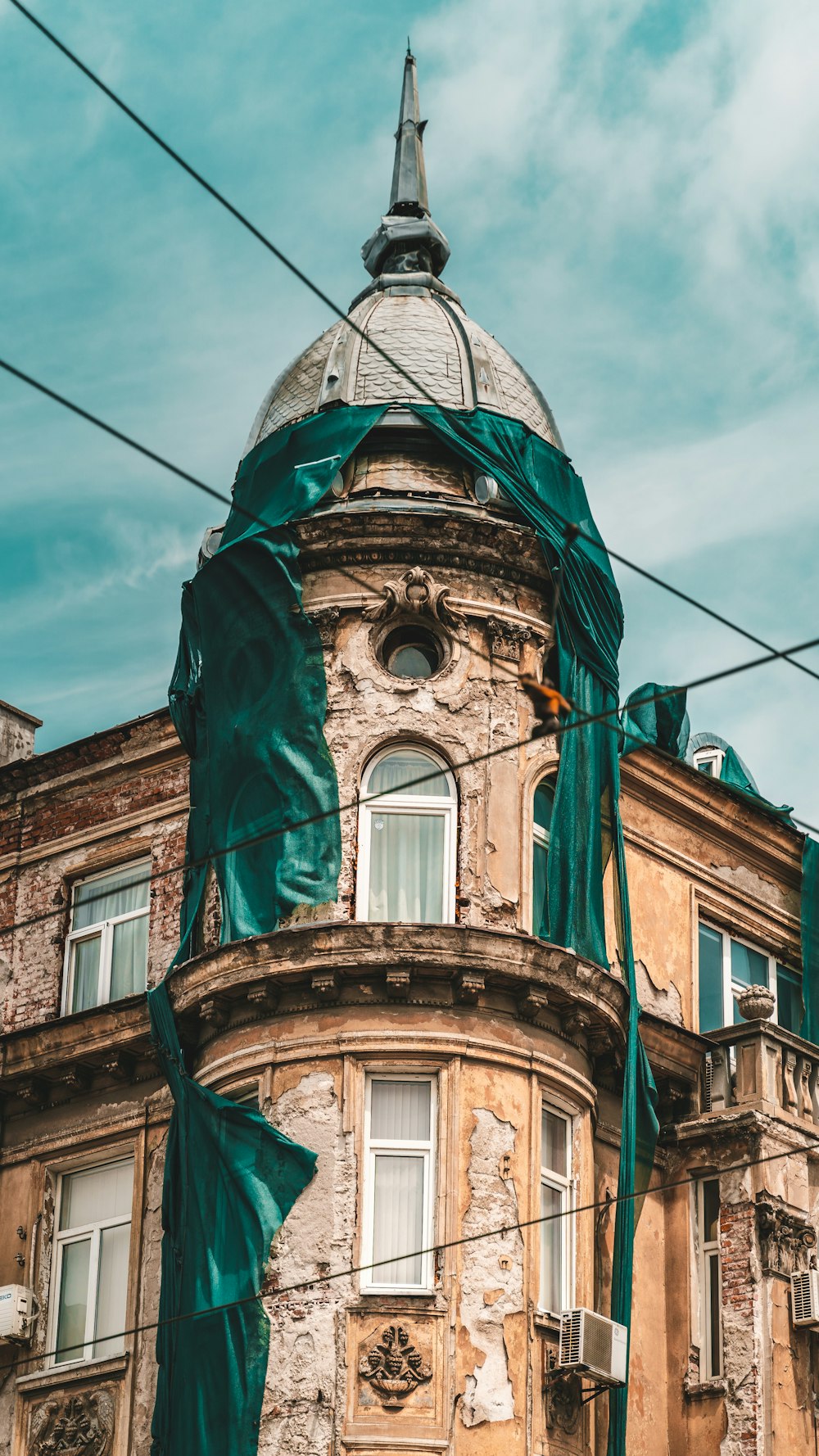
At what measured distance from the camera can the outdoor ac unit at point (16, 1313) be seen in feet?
78.2

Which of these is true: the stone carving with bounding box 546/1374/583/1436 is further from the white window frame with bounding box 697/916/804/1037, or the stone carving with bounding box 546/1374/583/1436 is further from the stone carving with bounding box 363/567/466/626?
the stone carving with bounding box 363/567/466/626

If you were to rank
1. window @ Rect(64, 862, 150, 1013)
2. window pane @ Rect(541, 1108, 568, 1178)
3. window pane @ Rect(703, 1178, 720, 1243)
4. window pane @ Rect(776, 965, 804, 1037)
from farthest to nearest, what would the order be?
1. window pane @ Rect(776, 965, 804, 1037)
2. window @ Rect(64, 862, 150, 1013)
3. window pane @ Rect(703, 1178, 720, 1243)
4. window pane @ Rect(541, 1108, 568, 1178)

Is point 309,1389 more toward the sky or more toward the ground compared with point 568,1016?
more toward the ground

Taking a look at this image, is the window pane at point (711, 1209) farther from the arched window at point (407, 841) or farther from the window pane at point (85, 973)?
the window pane at point (85, 973)

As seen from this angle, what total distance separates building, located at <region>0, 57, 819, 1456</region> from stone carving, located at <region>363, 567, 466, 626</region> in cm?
2

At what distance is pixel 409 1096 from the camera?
21766 mm

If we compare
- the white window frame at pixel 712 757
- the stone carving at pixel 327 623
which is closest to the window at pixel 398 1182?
the stone carving at pixel 327 623

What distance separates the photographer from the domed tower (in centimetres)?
2064

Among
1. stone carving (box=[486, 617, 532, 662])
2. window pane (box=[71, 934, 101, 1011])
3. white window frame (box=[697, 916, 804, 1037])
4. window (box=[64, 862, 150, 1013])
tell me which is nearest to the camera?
stone carving (box=[486, 617, 532, 662])

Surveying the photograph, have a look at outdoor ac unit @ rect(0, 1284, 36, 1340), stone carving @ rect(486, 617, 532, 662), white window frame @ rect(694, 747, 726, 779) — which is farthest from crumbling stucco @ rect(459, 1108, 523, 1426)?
white window frame @ rect(694, 747, 726, 779)

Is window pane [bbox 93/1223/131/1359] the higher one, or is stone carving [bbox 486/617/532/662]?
stone carving [bbox 486/617/532/662]

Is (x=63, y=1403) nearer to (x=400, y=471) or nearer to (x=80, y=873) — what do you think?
(x=80, y=873)

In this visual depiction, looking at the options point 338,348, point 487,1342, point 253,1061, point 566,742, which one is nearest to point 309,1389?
point 487,1342

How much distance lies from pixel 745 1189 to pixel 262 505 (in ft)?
26.8
